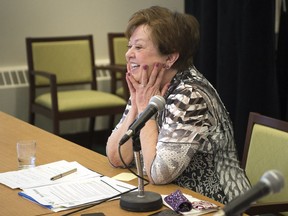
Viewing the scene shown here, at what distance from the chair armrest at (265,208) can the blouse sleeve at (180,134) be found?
0.89 feet

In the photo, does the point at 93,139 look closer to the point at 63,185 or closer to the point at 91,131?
the point at 91,131

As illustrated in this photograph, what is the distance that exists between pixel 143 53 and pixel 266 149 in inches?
23.7

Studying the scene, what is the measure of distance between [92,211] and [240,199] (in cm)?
84

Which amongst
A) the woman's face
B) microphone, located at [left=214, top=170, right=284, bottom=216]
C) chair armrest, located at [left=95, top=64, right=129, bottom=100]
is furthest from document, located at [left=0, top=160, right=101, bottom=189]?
chair armrest, located at [left=95, top=64, right=129, bottom=100]

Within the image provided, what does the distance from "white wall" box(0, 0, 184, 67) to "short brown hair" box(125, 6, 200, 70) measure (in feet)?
9.76

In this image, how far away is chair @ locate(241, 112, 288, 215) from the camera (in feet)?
6.87

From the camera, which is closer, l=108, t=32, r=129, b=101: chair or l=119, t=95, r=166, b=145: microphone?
l=119, t=95, r=166, b=145: microphone

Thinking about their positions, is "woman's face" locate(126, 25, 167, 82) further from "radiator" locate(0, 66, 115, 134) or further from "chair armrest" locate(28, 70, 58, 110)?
"radiator" locate(0, 66, 115, 134)

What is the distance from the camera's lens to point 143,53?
6.81ft

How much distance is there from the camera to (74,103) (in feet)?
14.5

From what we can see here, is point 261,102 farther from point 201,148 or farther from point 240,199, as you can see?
point 240,199

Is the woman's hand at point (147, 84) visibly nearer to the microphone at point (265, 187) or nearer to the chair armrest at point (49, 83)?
the microphone at point (265, 187)

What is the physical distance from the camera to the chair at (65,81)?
4.40 meters

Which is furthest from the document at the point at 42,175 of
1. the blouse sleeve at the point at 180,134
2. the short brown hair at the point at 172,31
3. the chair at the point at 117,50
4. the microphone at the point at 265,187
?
the chair at the point at 117,50
